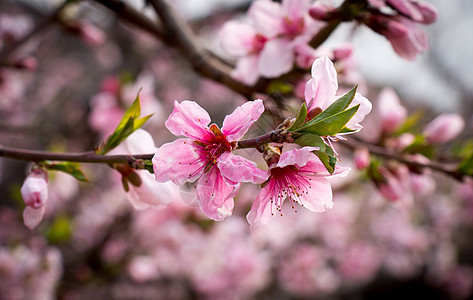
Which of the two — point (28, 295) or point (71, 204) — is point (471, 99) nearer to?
point (71, 204)

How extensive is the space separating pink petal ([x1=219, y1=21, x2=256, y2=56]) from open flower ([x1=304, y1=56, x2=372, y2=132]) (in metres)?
0.47

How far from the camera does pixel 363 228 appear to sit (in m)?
4.52

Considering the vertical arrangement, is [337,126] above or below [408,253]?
above

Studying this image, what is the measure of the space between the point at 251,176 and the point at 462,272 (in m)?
4.90

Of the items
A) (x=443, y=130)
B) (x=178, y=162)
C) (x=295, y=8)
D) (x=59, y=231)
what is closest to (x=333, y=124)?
(x=178, y=162)

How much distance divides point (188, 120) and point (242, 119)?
10 centimetres

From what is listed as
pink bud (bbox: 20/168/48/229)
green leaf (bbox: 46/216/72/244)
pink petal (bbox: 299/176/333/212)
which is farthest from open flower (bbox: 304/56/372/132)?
green leaf (bbox: 46/216/72/244)

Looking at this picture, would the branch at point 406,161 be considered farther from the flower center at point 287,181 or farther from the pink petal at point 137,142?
the pink petal at point 137,142

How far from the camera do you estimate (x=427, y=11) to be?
0.80 m

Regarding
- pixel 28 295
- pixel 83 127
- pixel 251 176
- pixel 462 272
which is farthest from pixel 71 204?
pixel 462 272

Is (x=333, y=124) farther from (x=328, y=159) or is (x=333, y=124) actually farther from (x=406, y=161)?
(x=406, y=161)

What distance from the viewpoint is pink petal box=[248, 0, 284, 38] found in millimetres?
891

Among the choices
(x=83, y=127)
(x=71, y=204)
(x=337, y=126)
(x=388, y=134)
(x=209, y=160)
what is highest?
(x=337, y=126)

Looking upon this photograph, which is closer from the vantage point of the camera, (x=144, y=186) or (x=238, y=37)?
(x=144, y=186)
